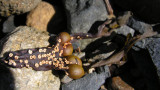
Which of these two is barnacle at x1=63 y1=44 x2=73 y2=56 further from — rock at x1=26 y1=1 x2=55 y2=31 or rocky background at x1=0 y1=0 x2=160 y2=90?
rock at x1=26 y1=1 x2=55 y2=31

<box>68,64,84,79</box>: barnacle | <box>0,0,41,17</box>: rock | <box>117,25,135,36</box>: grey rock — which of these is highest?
<box>0,0,41,17</box>: rock

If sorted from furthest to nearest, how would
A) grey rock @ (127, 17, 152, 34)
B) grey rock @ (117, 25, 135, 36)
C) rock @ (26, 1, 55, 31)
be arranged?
rock @ (26, 1, 55, 31) → grey rock @ (117, 25, 135, 36) → grey rock @ (127, 17, 152, 34)

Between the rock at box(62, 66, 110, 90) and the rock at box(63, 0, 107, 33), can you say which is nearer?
the rock at box(62, 66, 110, 90)

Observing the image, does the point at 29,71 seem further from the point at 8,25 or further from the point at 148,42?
the point at 148,42

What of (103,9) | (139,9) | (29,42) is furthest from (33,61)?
(139,9)

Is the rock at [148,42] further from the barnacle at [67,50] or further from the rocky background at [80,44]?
the barnacle at [67,50]

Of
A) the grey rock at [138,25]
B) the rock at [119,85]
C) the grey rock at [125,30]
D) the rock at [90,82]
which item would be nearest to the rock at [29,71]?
the rock at [90,82]

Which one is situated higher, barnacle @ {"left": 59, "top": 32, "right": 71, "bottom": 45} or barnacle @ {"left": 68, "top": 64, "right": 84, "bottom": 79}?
barnacle @ {"left": 59, "top": 32, "right": 71, "bottom": 45}

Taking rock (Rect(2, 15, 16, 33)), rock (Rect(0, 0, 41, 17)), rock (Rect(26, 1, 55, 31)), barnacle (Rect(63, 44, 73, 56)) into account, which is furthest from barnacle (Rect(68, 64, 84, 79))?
rock (Rect(2, 15, 16, 33))
